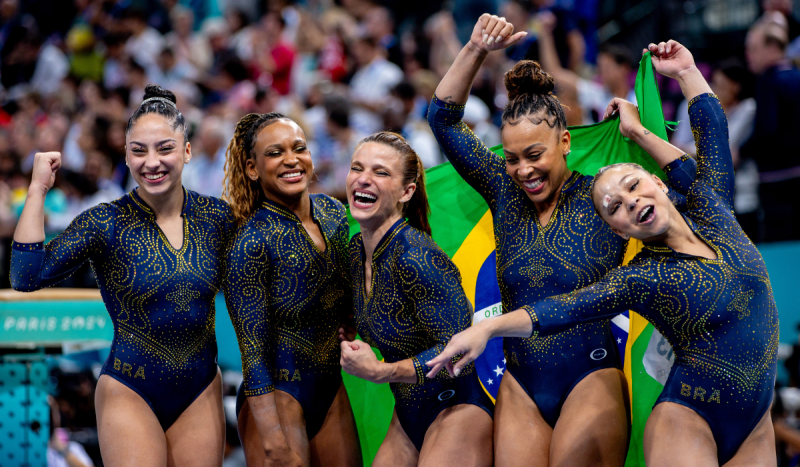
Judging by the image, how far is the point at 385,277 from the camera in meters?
3.02

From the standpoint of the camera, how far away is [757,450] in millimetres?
2779

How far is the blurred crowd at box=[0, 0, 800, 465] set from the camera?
568 centimetres

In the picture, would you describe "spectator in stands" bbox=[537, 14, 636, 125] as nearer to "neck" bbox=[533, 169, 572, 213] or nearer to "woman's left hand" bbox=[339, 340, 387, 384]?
"neck" bbox=[533, 169, 572, 213]

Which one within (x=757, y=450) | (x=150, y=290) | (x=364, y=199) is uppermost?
(x=364, y=199)

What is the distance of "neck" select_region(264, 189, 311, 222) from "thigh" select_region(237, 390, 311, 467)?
71 cm

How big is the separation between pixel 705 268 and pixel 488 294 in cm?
124

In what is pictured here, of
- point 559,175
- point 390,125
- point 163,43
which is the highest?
point 163,43

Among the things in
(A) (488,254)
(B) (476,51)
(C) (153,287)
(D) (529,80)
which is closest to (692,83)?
(D) (529,80)

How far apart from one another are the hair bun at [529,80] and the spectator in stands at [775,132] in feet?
9.28

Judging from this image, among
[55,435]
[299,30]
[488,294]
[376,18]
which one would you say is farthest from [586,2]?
[55,435]

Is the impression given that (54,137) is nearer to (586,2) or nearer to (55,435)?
(55,435)

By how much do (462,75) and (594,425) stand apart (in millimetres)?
1446

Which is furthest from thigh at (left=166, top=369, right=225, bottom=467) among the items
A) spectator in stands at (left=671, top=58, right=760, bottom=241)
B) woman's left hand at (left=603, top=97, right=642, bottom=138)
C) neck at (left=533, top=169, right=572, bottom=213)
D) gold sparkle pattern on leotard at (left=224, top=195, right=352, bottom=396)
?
spectator in stands at (left=671, top=58, right=760, bottom=241)

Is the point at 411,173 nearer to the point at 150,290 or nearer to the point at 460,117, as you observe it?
the point at 460,117
